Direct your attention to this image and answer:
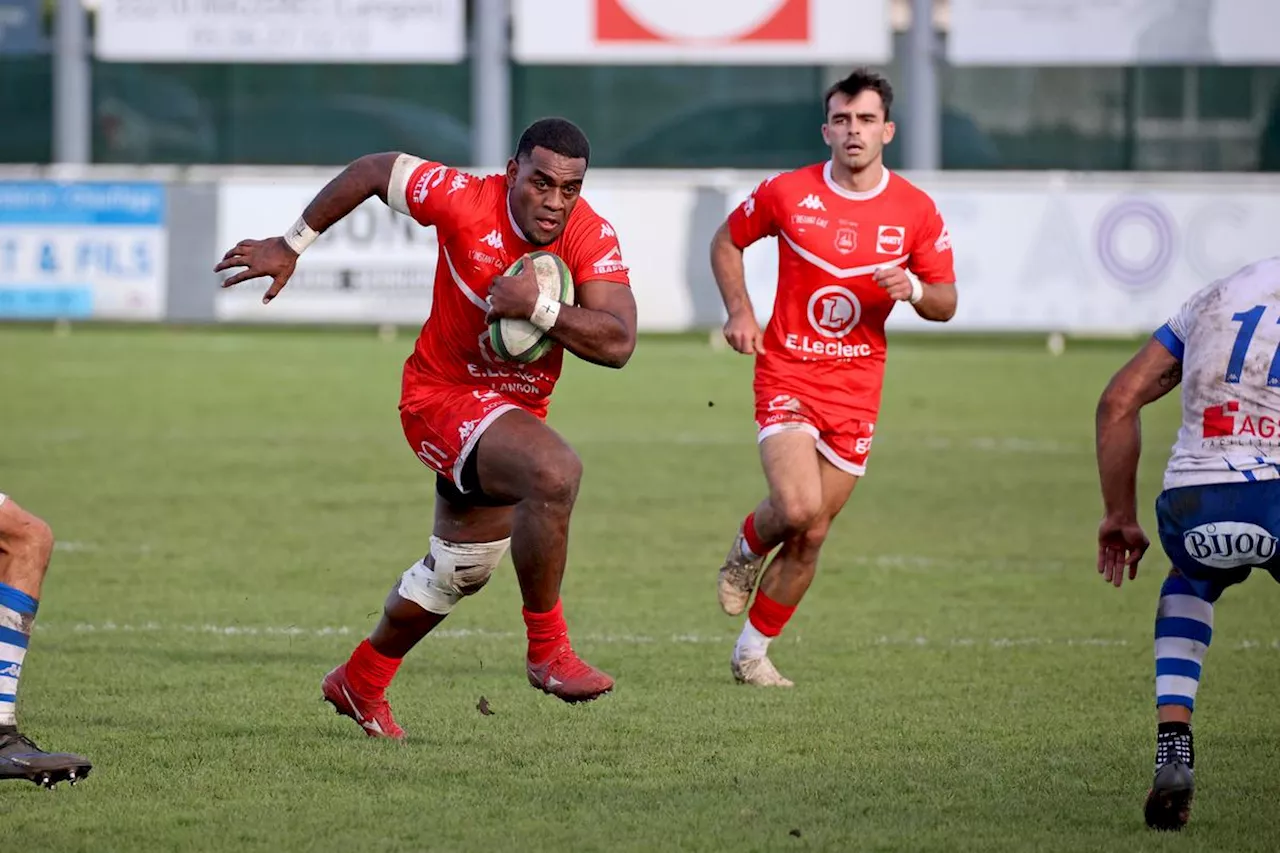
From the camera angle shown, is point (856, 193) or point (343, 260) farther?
point (343, 260)

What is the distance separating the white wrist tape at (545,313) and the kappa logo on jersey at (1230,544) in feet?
6.39

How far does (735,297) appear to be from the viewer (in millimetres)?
8305

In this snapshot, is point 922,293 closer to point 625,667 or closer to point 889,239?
point 889,239

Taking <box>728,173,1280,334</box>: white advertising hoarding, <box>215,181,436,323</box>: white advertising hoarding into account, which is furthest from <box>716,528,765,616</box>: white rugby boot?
<box>215,181,436,323</box>: white advertising hoarding

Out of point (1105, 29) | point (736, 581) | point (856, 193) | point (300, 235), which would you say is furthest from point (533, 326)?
point (1105, 29)

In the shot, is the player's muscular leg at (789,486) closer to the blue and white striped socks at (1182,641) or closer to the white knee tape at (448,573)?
the white knee tape at (448,573)

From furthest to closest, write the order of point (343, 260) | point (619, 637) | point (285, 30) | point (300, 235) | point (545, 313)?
point (285, 30)
point (343, 260)
point (619, 637)
point (300, 235)
point (545, 313)

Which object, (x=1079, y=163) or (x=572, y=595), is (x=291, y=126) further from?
(x=572, y=595)

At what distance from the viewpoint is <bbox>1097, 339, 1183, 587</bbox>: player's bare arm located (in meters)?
5.56

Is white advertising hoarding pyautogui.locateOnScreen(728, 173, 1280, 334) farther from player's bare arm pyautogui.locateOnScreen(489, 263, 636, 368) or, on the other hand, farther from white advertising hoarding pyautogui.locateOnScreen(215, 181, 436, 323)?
player's bare arm pyautogui.locateOnScreen(489, 263, 636, 368)

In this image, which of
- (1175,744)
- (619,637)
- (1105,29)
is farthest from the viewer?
(1105,29)

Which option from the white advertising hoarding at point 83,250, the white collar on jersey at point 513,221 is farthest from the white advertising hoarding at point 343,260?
the white collar on jersey at point 513,221

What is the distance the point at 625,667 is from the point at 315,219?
2207mm

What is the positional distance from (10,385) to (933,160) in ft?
46.3
